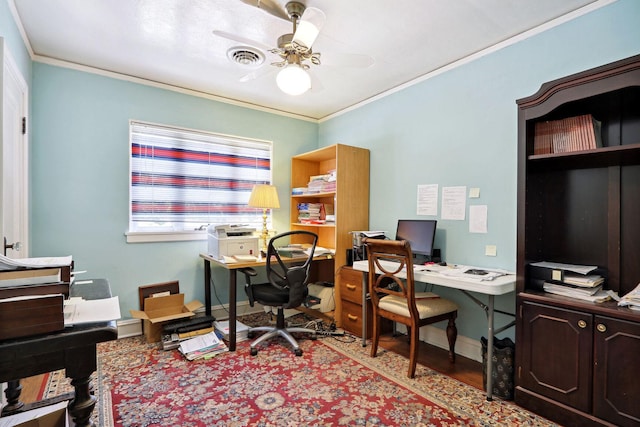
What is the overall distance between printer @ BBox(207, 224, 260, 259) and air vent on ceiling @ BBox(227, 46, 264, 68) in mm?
1436

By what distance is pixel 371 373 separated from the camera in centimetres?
233

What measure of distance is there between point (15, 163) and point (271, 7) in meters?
2.09

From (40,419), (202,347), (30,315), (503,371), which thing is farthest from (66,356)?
(503,371)

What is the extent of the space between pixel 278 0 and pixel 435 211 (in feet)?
6.65

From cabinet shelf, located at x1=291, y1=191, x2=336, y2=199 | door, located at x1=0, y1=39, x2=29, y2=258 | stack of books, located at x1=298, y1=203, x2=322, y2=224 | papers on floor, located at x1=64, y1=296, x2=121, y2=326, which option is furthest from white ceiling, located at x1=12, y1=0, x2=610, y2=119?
papers on floor, located at x1=64, y1=296, x2=121, y2=326

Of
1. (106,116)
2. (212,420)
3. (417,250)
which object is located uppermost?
(106,116)

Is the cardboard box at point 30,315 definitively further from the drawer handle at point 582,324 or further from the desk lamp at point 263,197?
the desk lamp at point 263,197

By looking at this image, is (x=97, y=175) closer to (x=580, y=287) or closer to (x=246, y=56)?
(x=246, y=56)

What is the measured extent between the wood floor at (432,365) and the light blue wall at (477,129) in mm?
248

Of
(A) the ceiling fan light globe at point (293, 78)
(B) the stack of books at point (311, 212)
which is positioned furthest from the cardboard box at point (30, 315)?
(B) the stack of books at point (311, 212)

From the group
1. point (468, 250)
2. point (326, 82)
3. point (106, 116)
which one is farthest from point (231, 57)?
point (468, 250)

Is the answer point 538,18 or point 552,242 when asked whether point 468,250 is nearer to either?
point 552,242

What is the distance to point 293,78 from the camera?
6.40ft

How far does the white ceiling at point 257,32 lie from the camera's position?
6.61ft
